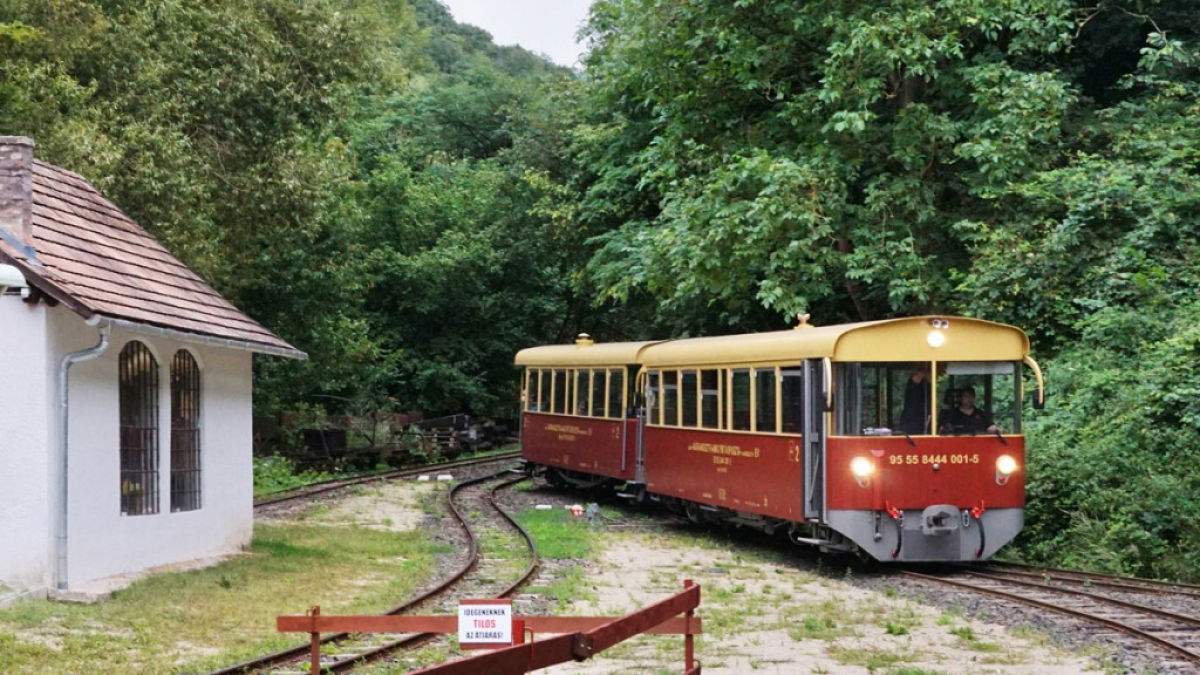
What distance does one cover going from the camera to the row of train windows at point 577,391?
23828 mm

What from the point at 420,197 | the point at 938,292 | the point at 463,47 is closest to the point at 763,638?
the point at 938,292

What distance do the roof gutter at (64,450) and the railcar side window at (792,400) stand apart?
7.53 m

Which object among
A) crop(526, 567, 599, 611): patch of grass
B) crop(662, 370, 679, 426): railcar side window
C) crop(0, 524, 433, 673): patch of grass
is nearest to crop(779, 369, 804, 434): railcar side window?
crop(526, 567, 599, 611): patch of grass

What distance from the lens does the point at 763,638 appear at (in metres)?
11.6

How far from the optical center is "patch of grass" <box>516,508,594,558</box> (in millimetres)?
18125

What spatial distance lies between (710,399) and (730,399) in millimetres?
822

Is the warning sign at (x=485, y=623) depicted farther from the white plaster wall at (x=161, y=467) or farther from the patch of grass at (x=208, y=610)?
→ the white plaster wall at (x=161, y=467)

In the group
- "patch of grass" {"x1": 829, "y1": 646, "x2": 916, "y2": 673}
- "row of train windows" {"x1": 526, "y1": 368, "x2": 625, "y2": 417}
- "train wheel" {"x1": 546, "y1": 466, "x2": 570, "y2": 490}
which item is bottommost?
"train wheel" {"x1": 546, "y1": 466, "x2": 570, "y2": 490}

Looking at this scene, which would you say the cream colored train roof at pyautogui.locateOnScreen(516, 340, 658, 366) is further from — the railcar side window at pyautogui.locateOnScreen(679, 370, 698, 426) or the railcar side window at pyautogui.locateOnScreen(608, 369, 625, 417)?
the railcar side window at pyautogui.locateOnScreen(679, 370, 698, 426)

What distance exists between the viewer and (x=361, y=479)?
101 feet

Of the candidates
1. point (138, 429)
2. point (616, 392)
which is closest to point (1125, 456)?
point (616, 392)

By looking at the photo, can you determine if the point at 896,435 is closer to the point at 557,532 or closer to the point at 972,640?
the point at 972,640

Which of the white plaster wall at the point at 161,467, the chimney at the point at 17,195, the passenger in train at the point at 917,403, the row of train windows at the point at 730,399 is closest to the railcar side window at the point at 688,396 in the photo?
the row of train windows at the point at 730,399

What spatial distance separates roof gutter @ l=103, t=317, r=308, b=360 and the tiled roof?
0.18 feet
